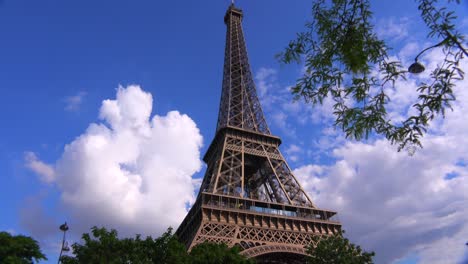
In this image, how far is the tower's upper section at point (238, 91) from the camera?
176ft

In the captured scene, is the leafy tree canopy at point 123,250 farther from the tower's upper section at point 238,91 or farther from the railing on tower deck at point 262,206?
the tower's upper section at point 238,91

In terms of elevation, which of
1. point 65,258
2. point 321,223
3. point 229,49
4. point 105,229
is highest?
point 229,49

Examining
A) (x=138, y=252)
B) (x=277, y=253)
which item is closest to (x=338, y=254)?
(x=277, y=253)

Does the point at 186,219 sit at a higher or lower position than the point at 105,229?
higher

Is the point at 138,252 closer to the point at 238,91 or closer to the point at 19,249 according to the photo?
the point at 19,249

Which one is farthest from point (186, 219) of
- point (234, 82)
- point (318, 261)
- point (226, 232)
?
point (234, 82)

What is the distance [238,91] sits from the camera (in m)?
58.9

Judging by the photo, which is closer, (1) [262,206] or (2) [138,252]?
(2) [138,252]

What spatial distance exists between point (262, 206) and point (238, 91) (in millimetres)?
24233

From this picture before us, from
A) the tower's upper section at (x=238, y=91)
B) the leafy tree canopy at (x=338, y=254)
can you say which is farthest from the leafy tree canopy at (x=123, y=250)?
the tower's upper section at (x=238, y=91)

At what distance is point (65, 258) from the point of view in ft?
73.4

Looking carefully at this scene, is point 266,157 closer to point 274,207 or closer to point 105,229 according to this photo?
point 274,207

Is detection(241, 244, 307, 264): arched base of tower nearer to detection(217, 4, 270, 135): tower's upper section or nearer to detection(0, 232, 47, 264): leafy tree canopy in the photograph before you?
detection(0, 232, 47, 264): leafy tree canopy

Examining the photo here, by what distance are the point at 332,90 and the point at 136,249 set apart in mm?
18718
